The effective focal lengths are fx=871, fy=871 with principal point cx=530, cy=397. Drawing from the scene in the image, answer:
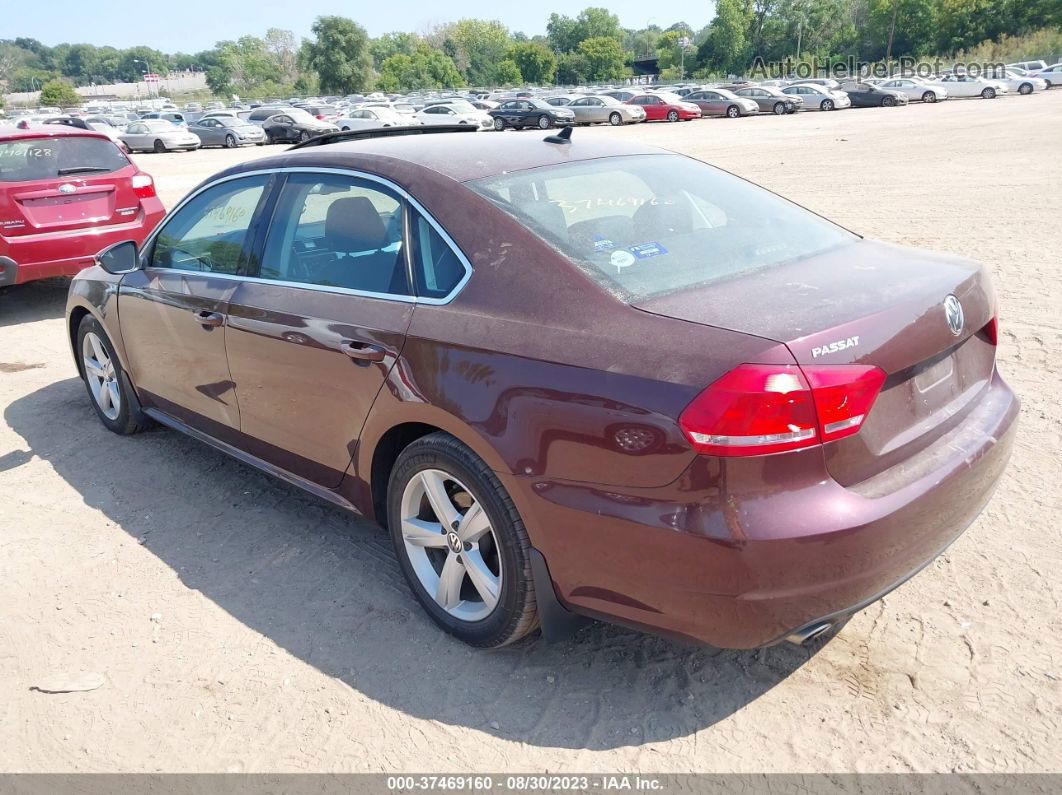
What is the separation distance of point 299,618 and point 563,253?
69.1 inches

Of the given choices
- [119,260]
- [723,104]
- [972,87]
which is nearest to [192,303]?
[119,260]

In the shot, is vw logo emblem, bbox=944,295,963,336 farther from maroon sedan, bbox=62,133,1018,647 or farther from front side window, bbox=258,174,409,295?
front side window, bbox=258,174,409,295

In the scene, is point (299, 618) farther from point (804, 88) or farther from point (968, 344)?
point (804, 88)

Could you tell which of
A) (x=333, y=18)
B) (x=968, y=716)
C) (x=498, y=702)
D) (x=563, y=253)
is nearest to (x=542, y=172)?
(x=563, y=253)

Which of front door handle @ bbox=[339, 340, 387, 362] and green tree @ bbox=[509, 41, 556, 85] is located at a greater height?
green tree @ bbox=[509, 41, 556, 85]

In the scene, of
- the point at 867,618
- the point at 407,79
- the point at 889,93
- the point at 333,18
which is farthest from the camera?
the point at 407,79

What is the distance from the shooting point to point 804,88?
46.0 meters

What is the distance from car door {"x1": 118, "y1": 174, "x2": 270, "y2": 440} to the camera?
A: 397 centimetres

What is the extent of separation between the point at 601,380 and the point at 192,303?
247 centimetres

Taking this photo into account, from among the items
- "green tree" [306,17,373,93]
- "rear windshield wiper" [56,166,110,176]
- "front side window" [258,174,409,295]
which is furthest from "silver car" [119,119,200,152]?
"green tree" [306,17,373,93]

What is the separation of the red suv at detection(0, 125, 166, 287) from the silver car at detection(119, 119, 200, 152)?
2953cm

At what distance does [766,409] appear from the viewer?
89.4 inches

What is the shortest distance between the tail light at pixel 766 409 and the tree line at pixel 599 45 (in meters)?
86.1

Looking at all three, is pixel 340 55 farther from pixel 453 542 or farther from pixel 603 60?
pixel 453 542
